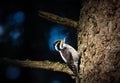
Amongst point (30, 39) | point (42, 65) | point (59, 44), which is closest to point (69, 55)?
point (59, 44)

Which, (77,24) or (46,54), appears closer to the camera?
(77,24)

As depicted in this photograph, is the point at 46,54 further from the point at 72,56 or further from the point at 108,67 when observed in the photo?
the point at 108,67

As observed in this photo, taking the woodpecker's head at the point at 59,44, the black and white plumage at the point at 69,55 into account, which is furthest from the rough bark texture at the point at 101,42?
the woodpecker's head at the point at 59,44

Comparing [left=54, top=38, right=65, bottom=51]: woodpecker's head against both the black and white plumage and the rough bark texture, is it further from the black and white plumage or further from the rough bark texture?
the rough bark texture

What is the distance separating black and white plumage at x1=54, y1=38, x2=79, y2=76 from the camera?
2304 mm

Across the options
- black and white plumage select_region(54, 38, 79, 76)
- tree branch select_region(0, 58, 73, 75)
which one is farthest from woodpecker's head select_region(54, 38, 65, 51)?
tree branch select_region(0, 58, 73, 75)

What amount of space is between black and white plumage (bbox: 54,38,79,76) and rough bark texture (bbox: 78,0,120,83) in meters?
0.05

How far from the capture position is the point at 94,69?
Answer: 219cm

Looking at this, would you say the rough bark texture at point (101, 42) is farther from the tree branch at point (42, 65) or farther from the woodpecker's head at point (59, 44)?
the woodpecker's head at point (59, 44)

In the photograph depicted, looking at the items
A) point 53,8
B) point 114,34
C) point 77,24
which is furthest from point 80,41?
point 53,8

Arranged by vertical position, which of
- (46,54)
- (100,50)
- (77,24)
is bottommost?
(46,54)

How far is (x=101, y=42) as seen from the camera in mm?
2184

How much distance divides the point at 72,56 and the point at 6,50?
8.14 ft

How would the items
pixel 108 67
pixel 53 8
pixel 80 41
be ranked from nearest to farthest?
pixel 108 67 → pixel 80 41 → pixel 53 8
